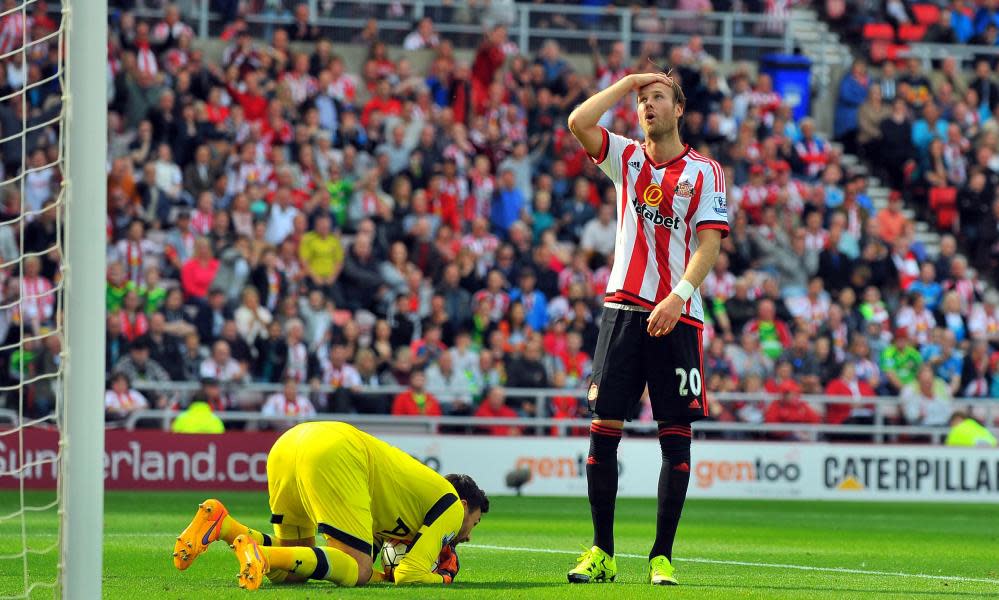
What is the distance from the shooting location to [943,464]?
1991 cm

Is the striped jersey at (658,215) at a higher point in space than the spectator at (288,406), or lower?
higher

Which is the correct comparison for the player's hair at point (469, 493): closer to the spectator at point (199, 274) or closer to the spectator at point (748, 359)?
the spectator at point (199, 274)

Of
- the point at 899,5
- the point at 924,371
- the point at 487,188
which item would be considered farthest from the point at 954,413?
the point at 899,5

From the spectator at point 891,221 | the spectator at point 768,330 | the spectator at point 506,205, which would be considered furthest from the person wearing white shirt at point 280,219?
the spectator at point 891,221

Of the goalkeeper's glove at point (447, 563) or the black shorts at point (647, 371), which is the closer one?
the goalkeeper's glove at point (447, 563)

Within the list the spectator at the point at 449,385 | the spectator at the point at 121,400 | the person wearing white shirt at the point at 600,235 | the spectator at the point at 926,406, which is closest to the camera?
the spectator at the point at 121,400

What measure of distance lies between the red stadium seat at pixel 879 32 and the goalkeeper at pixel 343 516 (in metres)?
20.9

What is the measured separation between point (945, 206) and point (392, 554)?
744 inches

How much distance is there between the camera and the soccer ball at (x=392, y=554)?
25.0ft

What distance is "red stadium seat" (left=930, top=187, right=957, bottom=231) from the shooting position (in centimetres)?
2483

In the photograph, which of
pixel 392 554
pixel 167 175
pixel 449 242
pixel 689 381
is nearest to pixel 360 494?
pixel 392 554

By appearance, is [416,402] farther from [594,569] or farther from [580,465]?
[594,569]

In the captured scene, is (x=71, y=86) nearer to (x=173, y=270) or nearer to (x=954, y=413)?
(x=173, y=270)

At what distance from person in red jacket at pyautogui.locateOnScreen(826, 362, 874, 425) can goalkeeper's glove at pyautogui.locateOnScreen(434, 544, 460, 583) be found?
45.7ft
